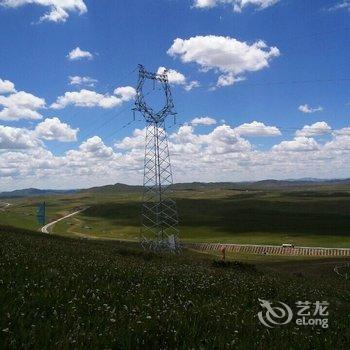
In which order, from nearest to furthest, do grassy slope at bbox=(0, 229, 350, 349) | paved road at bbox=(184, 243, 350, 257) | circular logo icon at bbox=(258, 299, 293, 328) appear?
grassy slope at bbox=(0, 229, 350, 349)
circular logo icon at bbox=(258, 299, 293, 328)
paved road at bbox=(184, 243, 350, 257)

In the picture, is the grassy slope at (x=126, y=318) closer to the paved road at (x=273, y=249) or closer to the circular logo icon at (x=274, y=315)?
the circular logo icon at (x=274, y=315)

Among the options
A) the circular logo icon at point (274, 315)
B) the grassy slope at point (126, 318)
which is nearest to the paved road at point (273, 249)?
the circular logo icon at point (274, 315)

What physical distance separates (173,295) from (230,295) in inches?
90.1

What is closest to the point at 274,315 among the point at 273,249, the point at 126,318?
the point at 126,318

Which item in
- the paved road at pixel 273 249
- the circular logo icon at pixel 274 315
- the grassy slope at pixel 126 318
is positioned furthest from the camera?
the paved road at pixel 273 249

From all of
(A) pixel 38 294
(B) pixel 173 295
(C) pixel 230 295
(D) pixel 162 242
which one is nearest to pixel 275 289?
(C) pixel 230 295

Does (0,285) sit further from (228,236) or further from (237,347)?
(228,236)

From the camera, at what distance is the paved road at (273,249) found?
11338 cm

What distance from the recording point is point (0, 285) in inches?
423

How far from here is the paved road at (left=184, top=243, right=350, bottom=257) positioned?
113m

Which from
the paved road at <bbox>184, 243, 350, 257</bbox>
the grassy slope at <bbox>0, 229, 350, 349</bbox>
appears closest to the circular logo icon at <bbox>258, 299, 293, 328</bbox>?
the grassy slope at <bbox>0, 229, 350, 349</bbox>

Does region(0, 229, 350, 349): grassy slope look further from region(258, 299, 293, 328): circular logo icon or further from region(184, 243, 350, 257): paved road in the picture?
region(184, 243, 350, 257): paved road

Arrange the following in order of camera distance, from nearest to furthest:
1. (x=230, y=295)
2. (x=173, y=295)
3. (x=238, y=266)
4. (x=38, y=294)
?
(x=38, y=294) → (x=173, y=295) → (x=230, y=295) → (x=238, y=266)

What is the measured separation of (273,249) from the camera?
120m
